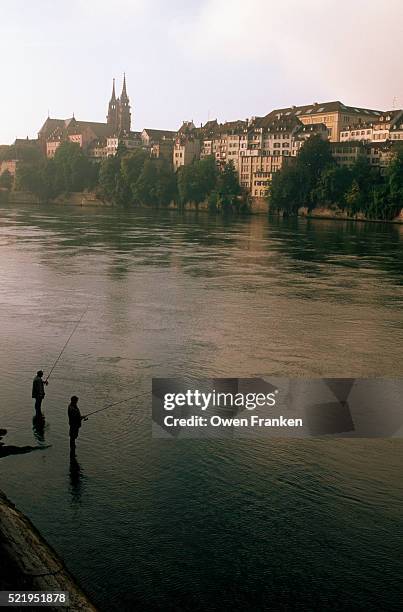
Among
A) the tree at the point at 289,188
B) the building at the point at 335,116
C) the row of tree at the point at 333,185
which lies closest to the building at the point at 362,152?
the row of tree at the point at 333,185

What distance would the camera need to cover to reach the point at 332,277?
54.6 meters

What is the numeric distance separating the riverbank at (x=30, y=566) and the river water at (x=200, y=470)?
0.65 metres

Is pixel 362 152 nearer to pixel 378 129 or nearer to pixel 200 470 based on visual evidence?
pixel 378 129

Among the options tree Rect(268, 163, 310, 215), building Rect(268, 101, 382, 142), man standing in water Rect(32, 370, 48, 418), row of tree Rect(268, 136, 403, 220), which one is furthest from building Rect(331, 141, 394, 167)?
man standing in water Rect(32, 370, 48, 418)

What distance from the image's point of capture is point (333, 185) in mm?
144250

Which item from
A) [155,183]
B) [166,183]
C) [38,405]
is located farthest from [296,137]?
[38,405]

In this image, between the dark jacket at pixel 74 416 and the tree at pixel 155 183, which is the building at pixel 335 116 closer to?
the tree at pixel 155 183

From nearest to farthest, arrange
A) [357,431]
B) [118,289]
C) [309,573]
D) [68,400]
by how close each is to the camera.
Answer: [309,573] < [357,431] < [68,400] < [118,289]

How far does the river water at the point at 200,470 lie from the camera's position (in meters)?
13.2

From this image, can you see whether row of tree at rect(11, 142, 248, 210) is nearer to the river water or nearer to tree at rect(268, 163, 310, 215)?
tree at rect(268, 163, 310, 215)

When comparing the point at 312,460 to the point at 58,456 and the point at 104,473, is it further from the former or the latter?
the point at 58,456

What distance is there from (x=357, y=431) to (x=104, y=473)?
308 inches

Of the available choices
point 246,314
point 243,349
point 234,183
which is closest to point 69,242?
point 246,314

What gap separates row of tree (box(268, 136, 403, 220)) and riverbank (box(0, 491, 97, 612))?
129540 millimetres
